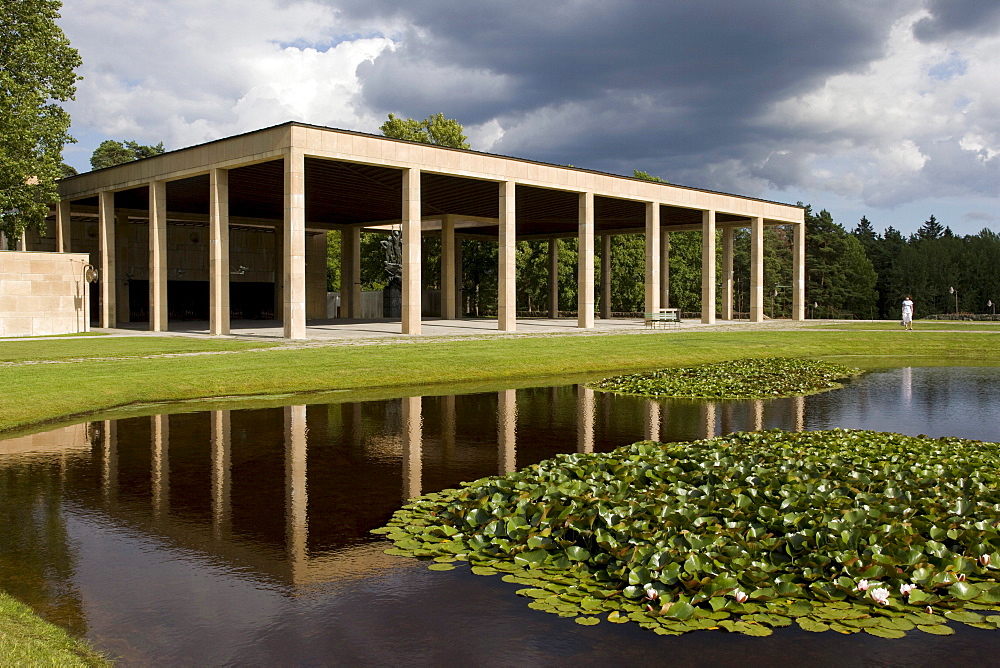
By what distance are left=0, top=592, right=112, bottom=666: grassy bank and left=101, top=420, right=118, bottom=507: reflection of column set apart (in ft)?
11.8

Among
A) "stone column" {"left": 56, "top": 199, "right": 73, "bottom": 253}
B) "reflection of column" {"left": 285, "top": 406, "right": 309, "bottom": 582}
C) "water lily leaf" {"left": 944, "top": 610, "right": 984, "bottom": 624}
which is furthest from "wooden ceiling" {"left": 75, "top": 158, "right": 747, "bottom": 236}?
"water lily leaf" {"left": 944, "top": 610, "right": 984, "bottom": 624}

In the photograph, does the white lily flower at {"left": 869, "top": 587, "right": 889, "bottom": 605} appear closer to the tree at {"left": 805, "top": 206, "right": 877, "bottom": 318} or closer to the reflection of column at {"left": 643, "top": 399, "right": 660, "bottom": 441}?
the reflection of column at {"left": 643, "top": 399, "right": 660, "bottom": 441}

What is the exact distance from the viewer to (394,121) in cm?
7225

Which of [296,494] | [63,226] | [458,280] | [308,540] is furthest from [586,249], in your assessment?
[308,540]

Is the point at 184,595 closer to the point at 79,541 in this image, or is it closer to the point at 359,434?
the point at 79,541

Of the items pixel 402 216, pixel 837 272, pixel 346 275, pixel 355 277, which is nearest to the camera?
pixel 402 216

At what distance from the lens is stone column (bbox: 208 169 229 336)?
35250 millimetres

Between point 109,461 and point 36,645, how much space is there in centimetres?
669

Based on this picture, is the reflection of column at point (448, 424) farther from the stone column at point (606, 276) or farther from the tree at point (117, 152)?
the tree at point (117, 152)

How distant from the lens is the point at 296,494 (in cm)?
964

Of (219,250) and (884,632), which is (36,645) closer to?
(884,632)

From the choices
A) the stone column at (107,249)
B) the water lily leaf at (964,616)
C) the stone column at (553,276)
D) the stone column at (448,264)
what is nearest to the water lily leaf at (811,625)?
the water lily leaf at (964,616)

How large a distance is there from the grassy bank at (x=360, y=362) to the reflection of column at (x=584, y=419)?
2530 millimetres

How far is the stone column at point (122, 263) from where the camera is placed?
53.5 m
